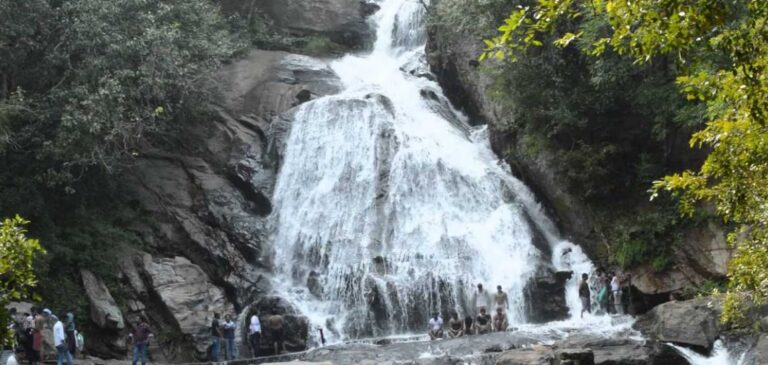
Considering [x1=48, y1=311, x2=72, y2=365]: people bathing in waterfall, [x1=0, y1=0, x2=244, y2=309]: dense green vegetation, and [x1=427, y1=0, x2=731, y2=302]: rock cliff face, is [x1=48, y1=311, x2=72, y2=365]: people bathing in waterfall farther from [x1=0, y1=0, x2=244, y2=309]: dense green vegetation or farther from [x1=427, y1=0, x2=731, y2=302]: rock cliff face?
[x1=427, y1=0, x2=731, y2=302]: rock cliff face

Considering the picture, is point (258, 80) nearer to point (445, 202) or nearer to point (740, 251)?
point (445, 202)

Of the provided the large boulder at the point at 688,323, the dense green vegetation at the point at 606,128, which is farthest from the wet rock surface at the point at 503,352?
the dense green vegetation at the point at 606,128

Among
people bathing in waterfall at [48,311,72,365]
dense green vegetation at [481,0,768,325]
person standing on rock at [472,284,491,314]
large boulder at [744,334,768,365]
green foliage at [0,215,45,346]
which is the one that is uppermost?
dense green vegetation at [481,0,768,325]

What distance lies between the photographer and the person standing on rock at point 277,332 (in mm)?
20281

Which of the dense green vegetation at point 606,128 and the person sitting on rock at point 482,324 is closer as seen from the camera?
the person sitting on rock at point 482,324

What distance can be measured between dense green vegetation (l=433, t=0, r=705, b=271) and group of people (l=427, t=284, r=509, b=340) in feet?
12.6

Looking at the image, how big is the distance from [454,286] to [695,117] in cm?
833

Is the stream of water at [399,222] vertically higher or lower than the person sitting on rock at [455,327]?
higher

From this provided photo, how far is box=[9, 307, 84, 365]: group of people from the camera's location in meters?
15.9

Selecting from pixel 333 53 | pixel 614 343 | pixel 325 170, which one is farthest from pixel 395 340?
pixel 333 53

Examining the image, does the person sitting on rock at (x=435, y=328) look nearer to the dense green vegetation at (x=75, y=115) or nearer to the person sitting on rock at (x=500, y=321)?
the person sitting on rock at (x=500, y=321)

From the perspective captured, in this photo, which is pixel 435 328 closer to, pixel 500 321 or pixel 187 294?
pixel 500 321

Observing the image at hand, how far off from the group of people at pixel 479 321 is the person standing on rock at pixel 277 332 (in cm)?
420

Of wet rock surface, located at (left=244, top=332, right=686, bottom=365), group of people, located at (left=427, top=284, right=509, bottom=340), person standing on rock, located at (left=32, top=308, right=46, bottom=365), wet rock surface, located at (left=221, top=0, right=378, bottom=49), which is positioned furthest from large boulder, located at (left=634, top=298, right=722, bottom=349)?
wet rock surface, located at (left=221, top=0, right=378, bottom=49)
